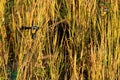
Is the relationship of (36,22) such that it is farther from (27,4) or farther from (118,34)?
(118,34)

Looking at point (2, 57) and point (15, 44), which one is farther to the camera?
point (15, 44)

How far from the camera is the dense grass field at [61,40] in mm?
2154

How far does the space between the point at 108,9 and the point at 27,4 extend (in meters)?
0.56

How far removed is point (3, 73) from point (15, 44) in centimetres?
39

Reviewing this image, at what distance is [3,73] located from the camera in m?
2.15

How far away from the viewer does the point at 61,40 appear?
2.44 meters

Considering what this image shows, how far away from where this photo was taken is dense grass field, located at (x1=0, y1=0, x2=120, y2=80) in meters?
2.15

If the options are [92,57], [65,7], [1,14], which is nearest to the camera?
[92,57]

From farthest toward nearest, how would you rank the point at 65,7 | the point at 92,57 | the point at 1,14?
1. the point at 65,7
2. the point at 1,14
3. the point at 92,57

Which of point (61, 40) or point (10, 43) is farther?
point (10, 43)

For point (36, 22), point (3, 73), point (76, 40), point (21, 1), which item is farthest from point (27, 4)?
point (3, 73)

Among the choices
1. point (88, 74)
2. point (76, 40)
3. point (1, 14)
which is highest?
point (1, 14)

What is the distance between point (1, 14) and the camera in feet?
8.45

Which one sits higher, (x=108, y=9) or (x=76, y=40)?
(x=108, y=9)
